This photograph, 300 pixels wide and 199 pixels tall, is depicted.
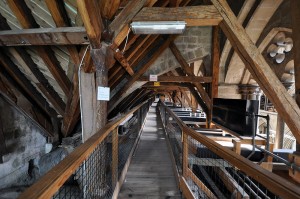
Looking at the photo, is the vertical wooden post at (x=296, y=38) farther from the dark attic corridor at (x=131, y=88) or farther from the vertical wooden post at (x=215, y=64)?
the vertical wooden post at (x=215, y=64)

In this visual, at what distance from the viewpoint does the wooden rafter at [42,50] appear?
2508 millimetres

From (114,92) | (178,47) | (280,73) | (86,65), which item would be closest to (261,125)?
(280,73)

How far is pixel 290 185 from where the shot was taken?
848 mm

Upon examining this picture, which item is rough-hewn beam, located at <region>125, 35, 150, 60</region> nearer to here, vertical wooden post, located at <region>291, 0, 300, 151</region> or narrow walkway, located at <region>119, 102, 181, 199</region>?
narrow walkway, located at <region>119, 102, 181, 199</region>

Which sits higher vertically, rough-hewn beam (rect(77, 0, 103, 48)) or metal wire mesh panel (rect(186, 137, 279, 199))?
rough-hewn beam (rect(77, 0, 103, 48))

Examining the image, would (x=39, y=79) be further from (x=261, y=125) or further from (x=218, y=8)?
(x=261, y=125)

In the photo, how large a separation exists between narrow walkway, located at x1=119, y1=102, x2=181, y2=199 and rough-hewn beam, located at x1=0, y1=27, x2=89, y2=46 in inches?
81.5

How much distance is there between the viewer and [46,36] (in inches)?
102

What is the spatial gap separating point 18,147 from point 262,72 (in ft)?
16.9

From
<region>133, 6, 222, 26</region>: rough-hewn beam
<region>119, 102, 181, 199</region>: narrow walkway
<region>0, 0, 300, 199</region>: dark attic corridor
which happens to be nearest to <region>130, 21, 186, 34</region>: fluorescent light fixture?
<region>0, 0, 300, 199</region>: dark attic corridor

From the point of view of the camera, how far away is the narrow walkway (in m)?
2.64

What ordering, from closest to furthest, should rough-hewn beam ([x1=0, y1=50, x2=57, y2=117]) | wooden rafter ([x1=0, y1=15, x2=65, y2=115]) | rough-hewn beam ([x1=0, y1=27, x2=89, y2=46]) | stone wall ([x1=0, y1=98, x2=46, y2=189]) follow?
rough-hewn beam ([x1=0, y1=27, x2=89, y2=46])
wooden rafter ([x1=0, y1=15, x2=65, y2=115])
rough-hewn beam ([x1=0, y1=50, x2=57, y2=117])
stone wall ([x1=0, y1=98, x2=46, y2=189])

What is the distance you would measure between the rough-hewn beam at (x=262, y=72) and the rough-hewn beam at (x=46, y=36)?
71.9 inches

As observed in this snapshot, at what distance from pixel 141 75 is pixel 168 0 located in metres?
2.02
